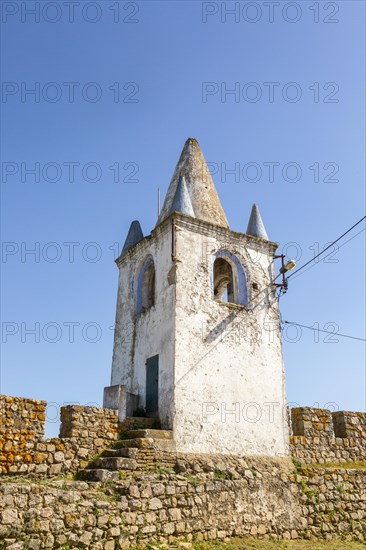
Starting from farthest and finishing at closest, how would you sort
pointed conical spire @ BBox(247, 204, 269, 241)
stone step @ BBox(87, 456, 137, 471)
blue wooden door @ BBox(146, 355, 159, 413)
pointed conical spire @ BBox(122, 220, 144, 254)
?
pointed conical spire @ BBox(122, 220, 144, 254)
pointed conical spire @ BBox(247, 204, 269, 241)
blue wooden door @ BBox(146, 355, 159, 413)
stone step @ BBox(87, 456, 137, 471)

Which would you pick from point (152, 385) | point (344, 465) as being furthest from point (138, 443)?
point (344, 465)

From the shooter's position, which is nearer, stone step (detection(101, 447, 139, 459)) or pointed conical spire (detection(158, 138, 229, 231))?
stone step (detection(101, 447, 139, 459))

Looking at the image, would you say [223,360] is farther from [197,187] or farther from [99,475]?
[197,187]

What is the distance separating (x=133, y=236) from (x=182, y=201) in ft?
8.58

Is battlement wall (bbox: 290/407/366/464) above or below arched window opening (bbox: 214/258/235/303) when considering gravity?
below

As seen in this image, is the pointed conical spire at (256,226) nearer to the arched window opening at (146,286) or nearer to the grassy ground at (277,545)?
the arched window opening at (146,286)

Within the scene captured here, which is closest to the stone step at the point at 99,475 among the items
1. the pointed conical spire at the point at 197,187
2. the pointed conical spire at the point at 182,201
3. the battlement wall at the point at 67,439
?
the battlement wall at the point at 67,439

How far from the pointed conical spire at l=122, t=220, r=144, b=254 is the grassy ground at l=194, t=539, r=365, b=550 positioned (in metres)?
8.37

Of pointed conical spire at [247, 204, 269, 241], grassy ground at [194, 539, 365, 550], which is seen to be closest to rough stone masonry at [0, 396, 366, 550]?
grassy ground at [194, 539, 365, 550]

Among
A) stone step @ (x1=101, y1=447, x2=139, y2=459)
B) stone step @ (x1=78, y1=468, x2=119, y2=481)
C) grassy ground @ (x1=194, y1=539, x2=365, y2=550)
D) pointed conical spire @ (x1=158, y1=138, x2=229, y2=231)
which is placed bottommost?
grassy ground @ (x1=194, y1=539, x2=365, y2=550)

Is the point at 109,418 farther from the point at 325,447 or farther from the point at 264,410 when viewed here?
the point at 325,447

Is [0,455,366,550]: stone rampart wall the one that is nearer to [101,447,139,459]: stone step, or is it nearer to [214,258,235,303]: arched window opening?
[101,447,139,459]: stone step

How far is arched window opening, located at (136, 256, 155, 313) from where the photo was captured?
14.4 meters

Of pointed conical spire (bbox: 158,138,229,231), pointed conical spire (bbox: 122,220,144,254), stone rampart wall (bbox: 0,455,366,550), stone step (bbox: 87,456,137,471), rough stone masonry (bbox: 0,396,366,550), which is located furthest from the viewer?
pointed conical spire (bbox: 122,220,144,254)
